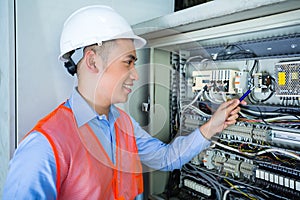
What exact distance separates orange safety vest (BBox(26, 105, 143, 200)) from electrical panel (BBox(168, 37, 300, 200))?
0.40 meters

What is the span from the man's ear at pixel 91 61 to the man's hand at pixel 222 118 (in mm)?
504

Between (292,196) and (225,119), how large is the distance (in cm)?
35

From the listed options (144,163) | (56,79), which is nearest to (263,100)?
(144,163)

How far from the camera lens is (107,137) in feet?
3.47

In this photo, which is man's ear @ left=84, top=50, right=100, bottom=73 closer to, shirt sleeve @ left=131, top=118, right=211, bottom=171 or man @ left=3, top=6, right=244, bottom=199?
man @ left=3, top=6, right=244, bottom=199

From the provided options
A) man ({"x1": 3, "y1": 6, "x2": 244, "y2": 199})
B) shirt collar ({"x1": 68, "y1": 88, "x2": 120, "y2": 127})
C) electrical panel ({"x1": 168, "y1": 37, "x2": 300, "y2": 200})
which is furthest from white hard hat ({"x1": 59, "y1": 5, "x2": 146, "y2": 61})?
electrical panel ({"x1": 168, "y1": 37, "x2": 300, "y2": 200})

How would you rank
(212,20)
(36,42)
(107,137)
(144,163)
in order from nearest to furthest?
1. (212,20)
2. (107,137)
3. (36,42)
4. (144,163)

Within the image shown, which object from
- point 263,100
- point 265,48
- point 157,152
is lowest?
point 157,152

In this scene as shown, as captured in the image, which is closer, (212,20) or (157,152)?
(212,20)

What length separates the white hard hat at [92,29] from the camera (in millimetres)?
957

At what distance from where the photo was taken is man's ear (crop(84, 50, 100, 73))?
962 mm

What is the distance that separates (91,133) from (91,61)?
10.5 inches

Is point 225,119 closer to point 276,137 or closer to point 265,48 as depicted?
point 276,137

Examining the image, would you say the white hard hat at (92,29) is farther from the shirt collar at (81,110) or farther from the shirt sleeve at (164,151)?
the shirt sleeve at (164,151)
